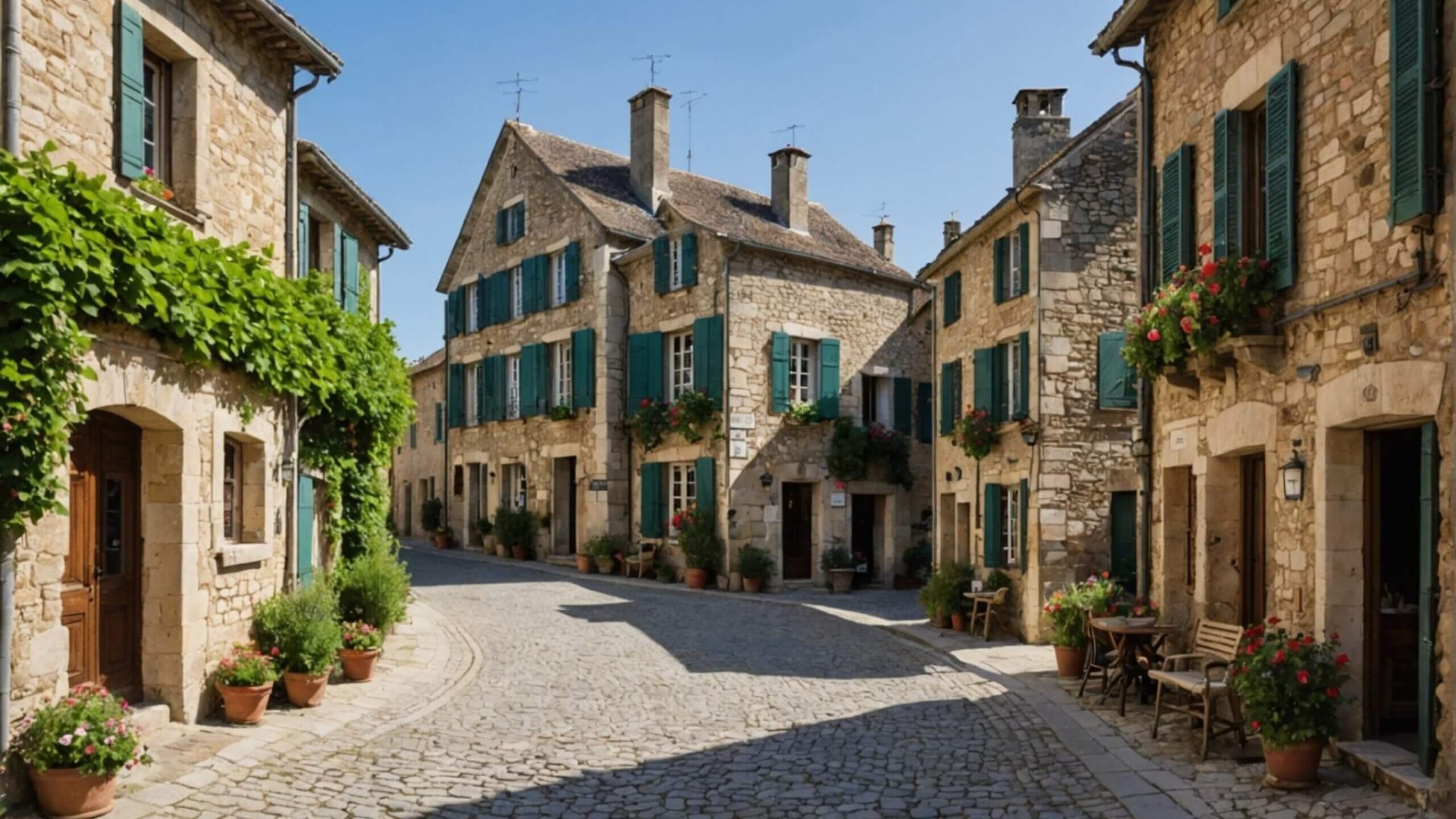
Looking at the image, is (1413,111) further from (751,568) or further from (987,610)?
(751,568)

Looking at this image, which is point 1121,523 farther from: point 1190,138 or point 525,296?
point 525,296

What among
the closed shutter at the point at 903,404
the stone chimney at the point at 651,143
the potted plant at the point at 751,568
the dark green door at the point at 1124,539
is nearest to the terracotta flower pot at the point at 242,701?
the dark green door at the point at 1124,539

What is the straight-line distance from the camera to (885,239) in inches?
1075

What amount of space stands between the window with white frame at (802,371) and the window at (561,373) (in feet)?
17.4

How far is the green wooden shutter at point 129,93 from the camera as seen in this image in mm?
7477

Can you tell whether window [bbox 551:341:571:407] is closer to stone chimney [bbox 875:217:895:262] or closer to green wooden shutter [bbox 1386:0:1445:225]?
stone chimney [bbox 875:217:895:262]

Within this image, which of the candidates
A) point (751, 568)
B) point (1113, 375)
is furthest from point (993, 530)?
point (751, 568)

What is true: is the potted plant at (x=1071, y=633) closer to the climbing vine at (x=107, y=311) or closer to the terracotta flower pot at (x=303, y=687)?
the terracotta flower pot at (x=303, y=687)

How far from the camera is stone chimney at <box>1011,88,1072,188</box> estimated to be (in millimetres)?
16406

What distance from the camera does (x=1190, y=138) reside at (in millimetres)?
9430

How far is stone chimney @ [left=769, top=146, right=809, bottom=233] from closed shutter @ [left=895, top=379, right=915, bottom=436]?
385 centimetres

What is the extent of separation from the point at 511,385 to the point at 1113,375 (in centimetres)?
1640

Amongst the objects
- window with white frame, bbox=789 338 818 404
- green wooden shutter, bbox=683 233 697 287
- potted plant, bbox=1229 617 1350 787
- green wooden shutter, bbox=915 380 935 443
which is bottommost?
potted plant, bbox=1229 617 1350 787

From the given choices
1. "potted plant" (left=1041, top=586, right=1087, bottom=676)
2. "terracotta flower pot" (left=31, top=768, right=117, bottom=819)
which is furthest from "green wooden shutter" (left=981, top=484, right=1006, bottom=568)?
"terracotta flower pot" (left=31, top=768, right=117, bottom=819)
